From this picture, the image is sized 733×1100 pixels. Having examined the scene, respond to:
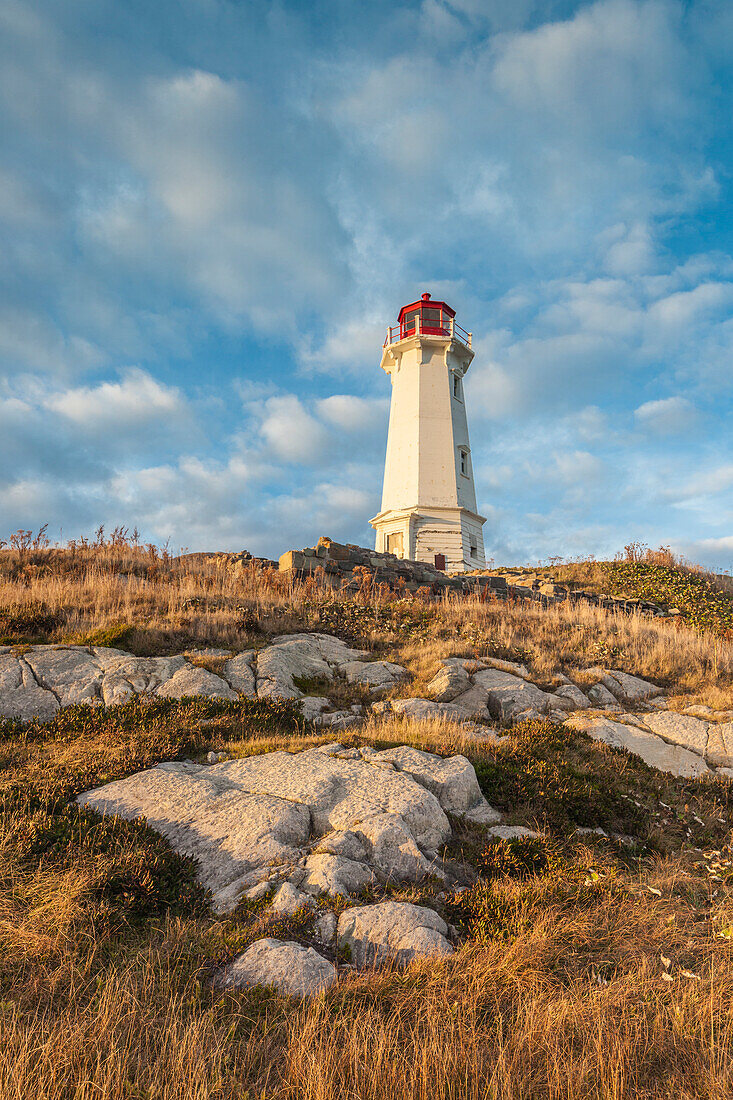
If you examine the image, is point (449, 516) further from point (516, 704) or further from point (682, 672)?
point (516, 704)

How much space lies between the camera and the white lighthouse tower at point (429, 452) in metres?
31.2

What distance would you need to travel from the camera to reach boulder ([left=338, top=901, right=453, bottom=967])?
12.8 feet

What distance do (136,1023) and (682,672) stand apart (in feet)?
38.9

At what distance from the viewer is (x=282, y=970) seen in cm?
360

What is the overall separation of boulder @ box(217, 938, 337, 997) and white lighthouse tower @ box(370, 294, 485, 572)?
2715 centimetres

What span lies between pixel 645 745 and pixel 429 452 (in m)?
25.3

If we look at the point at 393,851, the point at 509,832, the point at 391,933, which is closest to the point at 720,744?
the point at 509,832

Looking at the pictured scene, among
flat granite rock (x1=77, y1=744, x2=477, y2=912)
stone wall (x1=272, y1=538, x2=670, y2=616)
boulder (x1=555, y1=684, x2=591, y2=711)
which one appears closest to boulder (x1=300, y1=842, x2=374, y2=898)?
flat granite rock (x1=77, y1=744, x2=477, y2=912)

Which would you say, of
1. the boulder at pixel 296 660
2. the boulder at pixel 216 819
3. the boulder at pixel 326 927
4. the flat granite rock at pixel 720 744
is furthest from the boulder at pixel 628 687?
the boulder at pixel 326 927

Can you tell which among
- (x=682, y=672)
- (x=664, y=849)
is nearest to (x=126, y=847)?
(x=664, y=849)

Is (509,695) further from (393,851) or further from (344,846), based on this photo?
(344,846)

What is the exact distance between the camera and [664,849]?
6039mm

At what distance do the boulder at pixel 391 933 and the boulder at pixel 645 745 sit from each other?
504 cm

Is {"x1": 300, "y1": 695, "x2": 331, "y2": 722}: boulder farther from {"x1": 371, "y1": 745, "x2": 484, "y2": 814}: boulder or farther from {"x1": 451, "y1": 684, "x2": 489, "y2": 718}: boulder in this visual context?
{"x1": 371, "y1": 745, "x2": 484, "y2": 814}: boulder
